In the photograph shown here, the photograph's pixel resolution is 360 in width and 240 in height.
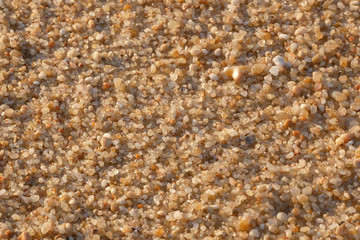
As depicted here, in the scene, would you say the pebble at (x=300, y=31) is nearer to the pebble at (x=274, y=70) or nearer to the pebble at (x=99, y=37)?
the pebble at (x=274, y=70)

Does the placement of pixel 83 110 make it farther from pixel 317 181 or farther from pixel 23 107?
pixel 317 181

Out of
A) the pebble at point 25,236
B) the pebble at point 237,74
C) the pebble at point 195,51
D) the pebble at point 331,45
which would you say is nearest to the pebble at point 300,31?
the pebble at point 331,45

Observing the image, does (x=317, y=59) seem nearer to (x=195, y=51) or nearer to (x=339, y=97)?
(x=339, y=97)

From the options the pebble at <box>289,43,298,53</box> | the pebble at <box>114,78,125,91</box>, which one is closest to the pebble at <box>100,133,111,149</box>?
the pebble at <box>114,78,125,91</box>

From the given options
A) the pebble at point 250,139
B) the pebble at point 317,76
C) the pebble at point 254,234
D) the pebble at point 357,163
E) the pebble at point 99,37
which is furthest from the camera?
the pebble at point 99,37

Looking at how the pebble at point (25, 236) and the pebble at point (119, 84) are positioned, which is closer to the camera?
the pebble at point (25, 236)

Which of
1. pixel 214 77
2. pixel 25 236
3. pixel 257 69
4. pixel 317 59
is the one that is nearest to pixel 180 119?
pixel 214 77

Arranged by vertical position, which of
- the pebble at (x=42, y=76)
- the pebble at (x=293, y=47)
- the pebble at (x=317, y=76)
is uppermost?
the pebble at (x=293, y=47)

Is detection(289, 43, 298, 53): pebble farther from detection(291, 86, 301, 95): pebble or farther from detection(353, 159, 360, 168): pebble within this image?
detection(353, 159, 360, 168): pebble

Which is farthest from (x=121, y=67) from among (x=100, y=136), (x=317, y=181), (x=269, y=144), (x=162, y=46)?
(x=317, y=181)
